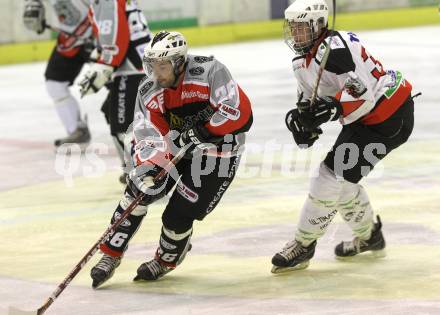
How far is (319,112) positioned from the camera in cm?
445

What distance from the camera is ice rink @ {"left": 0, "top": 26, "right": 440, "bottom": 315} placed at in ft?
14.3

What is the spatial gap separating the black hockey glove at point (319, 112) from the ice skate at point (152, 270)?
88 centimetres

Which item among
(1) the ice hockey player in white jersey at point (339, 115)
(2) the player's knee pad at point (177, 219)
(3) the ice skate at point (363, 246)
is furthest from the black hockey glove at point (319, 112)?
(3) the ice skate at point (363, 246)

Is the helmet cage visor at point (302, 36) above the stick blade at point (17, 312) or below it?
above

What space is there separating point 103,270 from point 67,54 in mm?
3981

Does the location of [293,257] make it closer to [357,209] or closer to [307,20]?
[357,209]

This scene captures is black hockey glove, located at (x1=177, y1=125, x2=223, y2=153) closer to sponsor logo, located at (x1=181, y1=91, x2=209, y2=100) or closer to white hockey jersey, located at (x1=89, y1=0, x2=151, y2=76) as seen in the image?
sponsor logo, located at (x1=181, y1=91, x2=209, y2=100)

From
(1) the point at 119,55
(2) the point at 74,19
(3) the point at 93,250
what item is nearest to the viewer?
(3) the point at 93,250

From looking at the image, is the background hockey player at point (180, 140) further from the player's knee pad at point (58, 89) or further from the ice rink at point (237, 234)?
the player's knee pad at point (58, 89)

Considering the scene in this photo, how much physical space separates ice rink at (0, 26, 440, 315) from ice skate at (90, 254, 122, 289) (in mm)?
44

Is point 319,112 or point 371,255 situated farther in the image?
point 371,255

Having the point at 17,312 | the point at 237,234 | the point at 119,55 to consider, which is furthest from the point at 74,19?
the point at 17,312

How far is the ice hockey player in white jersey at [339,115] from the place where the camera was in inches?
178

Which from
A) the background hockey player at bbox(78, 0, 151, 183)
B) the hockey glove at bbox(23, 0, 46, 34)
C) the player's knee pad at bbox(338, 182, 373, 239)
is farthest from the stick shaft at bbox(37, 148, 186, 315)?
the hockey glove at bbox(23, 0, 46, 34)
